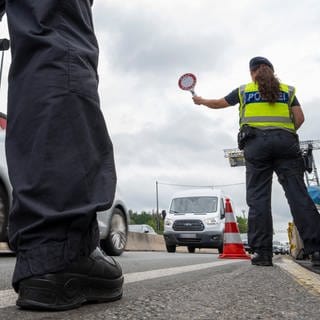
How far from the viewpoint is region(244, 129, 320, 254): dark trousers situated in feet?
13.9

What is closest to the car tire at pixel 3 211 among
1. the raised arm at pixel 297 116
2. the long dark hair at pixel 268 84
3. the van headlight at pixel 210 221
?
the long dark hair at pixel 268 84

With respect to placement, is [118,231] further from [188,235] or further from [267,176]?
[188,235]

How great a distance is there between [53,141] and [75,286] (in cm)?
44

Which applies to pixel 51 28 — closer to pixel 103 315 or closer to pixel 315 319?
pixel 103 315

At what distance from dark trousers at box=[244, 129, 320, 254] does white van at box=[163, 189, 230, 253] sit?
10.9 meters

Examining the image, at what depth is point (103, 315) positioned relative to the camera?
139cm

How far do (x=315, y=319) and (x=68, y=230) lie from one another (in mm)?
737

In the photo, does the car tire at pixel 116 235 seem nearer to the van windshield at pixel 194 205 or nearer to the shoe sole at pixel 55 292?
the shoe sole at pixel 55 292

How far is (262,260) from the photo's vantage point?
4121mm

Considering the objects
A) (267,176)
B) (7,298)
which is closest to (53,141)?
(7,298)

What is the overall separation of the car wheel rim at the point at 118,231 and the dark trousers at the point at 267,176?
11.2ft

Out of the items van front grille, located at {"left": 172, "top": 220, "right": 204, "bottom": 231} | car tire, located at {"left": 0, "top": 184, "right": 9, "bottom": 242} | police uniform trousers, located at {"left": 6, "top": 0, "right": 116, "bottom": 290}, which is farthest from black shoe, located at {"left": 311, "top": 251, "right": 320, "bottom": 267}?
van front grille, located at {"left": 172, "top": 220, "right": 204, "bottom": 231}

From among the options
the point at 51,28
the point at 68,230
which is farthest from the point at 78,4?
the point at 68,230

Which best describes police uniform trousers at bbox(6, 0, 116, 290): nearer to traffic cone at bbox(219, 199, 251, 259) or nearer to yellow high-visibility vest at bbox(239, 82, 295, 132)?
yellow high-visibility vest at bbox(239, 82, 295, 132)
